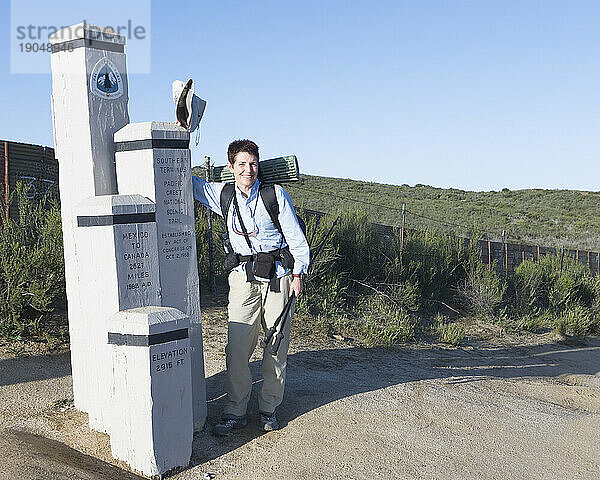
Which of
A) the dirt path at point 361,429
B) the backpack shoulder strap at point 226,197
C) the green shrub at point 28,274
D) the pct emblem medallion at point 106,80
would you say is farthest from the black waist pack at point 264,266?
the green shrub at point 28,274

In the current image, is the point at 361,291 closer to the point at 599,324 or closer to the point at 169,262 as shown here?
the point at 599,324

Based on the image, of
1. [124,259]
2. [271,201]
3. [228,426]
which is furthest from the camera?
[228,426]

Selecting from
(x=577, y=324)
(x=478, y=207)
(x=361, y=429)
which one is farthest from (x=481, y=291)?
(x=478, y=207)

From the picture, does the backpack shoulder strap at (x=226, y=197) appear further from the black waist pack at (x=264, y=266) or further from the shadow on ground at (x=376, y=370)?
the shadow on ground at (x=376, y=370)

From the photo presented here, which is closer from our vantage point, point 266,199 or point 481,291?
point 266,199

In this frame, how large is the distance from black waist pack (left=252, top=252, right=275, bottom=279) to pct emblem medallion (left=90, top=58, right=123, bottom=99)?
1.53 m

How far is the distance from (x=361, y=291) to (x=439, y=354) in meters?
2.24

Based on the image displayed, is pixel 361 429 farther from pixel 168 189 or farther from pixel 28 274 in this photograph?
pixel 28 274

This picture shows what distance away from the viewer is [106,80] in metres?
4.74

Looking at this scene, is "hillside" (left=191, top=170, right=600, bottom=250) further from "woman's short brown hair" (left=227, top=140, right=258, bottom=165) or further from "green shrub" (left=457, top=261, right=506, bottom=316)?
"woman's short brown hair" (left=227, top=140, right=258, bottom=165)

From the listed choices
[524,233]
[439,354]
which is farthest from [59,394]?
[524,233]

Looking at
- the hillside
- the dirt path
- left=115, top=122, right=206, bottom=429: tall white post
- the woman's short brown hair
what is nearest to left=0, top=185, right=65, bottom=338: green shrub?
the dirt path

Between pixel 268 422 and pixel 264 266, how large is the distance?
1174 mm

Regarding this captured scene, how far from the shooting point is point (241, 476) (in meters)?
4.35
